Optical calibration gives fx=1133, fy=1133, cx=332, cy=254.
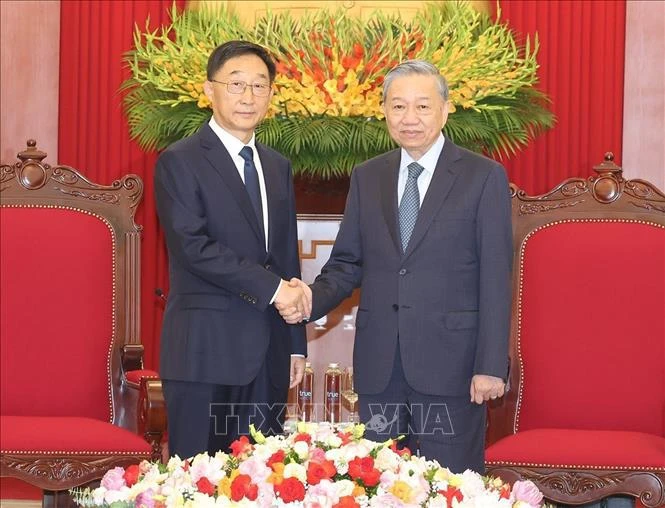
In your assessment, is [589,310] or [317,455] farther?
[589,310]

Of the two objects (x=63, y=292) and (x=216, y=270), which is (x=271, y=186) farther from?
(x=63, y=292)

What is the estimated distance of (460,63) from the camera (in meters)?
3.26

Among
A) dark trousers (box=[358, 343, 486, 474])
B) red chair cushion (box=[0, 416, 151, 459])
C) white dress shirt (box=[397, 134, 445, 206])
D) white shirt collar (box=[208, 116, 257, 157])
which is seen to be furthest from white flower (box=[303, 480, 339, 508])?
red chair cushion (box=[0, 416, 151, 459])

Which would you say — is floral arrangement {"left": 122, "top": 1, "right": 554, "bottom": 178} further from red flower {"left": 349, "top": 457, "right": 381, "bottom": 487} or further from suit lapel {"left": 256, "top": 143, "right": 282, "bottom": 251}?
red flower {"left": 349, "top": 457, "right": 381, "bottom": 487}

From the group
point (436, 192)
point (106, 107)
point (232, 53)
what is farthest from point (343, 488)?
point (106, 107)

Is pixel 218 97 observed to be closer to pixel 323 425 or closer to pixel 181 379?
pixel 181 379

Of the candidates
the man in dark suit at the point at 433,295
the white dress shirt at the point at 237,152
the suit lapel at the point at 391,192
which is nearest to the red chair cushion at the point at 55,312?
the white dress shirt at the point at 237,152

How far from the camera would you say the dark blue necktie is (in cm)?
272

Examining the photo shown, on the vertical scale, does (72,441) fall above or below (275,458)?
below

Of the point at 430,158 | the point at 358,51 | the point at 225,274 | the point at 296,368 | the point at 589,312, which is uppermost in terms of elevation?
the point at 358,51

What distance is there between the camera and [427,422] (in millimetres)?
2590

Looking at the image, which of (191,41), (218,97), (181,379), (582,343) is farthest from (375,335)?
(191,41)

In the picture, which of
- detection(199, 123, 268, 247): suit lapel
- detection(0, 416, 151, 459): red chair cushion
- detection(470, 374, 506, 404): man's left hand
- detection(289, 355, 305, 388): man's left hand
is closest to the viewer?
detection(470, 374, 506, 404): man's left hand

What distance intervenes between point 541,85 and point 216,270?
2.47 m
